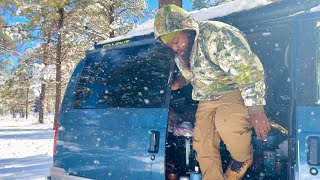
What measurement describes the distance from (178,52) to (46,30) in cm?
1745

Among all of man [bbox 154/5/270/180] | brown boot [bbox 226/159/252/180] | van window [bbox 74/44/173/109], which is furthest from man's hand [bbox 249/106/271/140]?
van window [bbox 74/44/173/109]

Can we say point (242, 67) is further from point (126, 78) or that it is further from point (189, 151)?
point (126, 78)

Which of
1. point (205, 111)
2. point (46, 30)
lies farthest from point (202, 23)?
point (46, 30)

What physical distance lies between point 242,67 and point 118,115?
4.40 ft

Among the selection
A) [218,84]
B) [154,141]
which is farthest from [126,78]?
[218,84]

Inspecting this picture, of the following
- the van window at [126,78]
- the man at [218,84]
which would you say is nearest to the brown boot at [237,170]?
the man at [218,84]

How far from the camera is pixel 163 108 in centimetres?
290

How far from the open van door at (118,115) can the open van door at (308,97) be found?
1.09m

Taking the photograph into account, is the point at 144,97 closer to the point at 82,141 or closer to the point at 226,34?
the point at 82,141

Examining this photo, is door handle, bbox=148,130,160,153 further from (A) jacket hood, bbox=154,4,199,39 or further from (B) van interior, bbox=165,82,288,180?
(A) jacket hood, bbox=154,4,199,39

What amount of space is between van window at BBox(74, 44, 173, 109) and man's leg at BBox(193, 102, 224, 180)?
40cm

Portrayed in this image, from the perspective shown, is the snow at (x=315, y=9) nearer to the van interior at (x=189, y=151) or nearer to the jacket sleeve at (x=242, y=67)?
the jacket sleeve at (x=242, y=67)

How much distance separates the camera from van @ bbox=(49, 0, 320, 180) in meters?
2.26

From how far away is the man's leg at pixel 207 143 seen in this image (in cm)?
266
